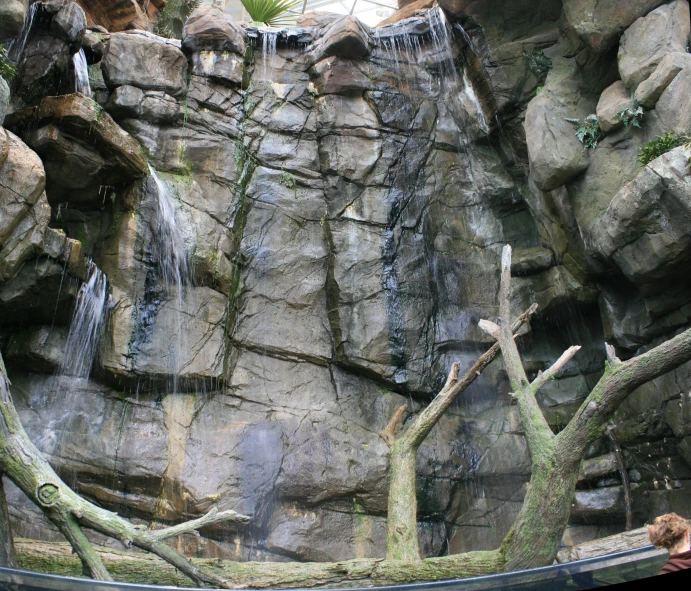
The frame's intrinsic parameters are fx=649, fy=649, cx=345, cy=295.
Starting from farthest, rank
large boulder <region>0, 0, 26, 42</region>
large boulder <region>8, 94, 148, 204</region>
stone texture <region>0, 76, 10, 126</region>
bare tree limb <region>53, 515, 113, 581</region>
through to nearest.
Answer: large boulder <region>8, 94, 148, 204</region> < large boulder <region>0, 0, 26, 42</region> < stone texture <region>0, 76, 10, 126</region> < bare tree limb <region>53, 515, 113, 581</region>

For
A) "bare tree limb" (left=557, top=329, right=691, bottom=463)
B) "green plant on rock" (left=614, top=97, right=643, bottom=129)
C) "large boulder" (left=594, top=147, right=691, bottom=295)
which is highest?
"green plant on rock" (left=614, top=97, right=643, bottom=129)

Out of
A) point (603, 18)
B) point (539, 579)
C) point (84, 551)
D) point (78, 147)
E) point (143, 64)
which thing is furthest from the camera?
point (143, 64)

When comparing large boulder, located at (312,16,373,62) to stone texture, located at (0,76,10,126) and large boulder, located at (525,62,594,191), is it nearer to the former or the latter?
large boulder, located at (525,62,594,191)

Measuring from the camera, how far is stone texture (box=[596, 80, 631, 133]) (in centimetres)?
909

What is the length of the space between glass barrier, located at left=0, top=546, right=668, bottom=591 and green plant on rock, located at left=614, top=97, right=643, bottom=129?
766cm

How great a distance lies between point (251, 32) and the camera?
1241cm

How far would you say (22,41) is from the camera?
968 cm

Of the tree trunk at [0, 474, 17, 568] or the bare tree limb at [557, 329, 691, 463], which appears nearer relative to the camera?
the tree trunk at [0, 474, 17, 568]

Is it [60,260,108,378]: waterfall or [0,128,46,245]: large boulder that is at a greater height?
[0,128,46,245]: large boulder

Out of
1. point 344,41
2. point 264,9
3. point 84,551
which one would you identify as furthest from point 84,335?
point 264,9

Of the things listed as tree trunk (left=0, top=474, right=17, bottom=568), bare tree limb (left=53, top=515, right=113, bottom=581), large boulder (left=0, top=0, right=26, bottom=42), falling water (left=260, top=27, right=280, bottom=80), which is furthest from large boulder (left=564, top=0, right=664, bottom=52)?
tree trunk (left=0, top=474, right=17, bottom=568)

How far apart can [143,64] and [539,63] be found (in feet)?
22.0

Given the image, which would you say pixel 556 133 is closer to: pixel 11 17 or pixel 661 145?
pixel 661 145

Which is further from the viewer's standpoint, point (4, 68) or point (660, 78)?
point (660, 78)
